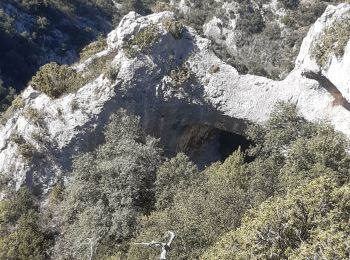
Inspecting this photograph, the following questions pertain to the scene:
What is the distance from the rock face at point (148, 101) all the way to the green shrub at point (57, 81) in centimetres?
58

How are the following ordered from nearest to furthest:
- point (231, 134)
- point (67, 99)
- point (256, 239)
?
point (256, 239), point (67, 99), point (231, 134)

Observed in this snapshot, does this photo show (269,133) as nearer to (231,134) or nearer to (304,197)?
(231,134)

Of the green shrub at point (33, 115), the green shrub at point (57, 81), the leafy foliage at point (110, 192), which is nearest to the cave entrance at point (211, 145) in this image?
the leafy foliage at point (110, 192)

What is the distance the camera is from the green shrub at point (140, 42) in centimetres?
3008

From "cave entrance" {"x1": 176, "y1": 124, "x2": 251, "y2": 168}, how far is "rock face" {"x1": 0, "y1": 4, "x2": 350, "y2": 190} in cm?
157

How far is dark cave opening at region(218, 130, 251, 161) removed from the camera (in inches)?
1300

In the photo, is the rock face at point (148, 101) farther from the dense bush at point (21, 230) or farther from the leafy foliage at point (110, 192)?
the dense bush at point (21, 230)

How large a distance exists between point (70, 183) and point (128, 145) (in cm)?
430

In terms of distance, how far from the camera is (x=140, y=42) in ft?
99.3

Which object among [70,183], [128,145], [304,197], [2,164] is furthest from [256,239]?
[2,164]

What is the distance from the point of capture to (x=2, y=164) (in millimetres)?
30453

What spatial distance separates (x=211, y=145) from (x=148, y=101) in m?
6.10

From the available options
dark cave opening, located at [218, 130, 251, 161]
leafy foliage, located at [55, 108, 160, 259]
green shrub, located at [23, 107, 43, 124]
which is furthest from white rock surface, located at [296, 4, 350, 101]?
green shrub, located at [23, 107, 43, 124]

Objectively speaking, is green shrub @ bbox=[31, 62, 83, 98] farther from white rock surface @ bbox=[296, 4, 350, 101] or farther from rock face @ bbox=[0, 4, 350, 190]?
white rock surface @ bbox=[296, 4, 350, 101]
